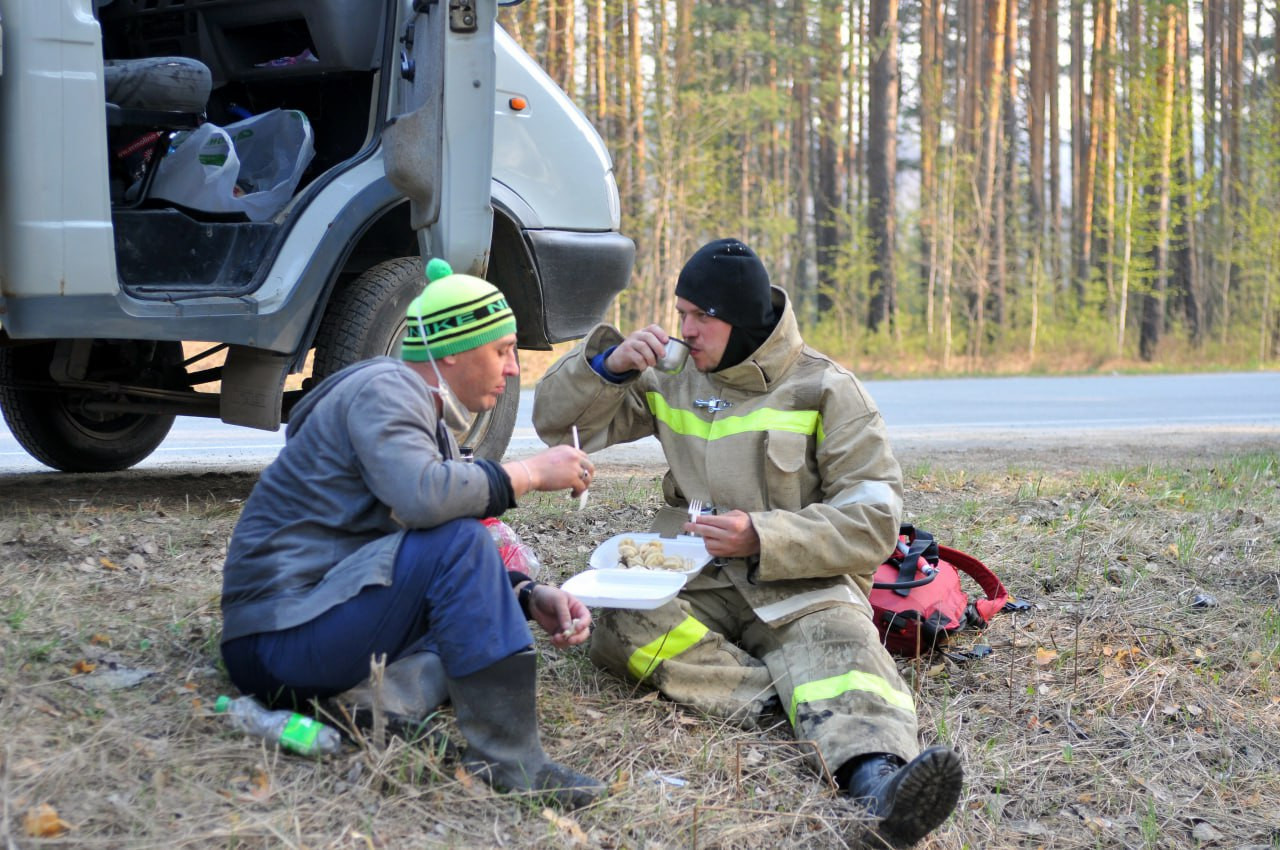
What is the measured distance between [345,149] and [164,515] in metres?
1.78

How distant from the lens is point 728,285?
4004 millimetres

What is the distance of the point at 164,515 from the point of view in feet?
17.5

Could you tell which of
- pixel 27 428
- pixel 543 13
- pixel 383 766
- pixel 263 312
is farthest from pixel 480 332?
pixel 543 13

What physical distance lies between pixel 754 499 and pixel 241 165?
2.85 metres

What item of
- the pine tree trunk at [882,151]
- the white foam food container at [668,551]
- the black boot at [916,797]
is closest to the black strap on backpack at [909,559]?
the white foam food container at [668,551]

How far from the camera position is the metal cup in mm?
4152

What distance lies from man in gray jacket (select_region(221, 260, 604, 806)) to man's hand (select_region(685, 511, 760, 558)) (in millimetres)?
651

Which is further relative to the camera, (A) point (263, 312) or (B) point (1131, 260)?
(B) point (1131, 260)

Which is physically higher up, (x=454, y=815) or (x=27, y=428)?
(x=27, y=428)

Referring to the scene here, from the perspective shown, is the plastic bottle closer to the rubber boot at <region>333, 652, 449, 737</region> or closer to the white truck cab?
→ the rubber boot at <region>333, 652, 449, 737</region>

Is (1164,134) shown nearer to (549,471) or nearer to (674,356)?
(674,356)

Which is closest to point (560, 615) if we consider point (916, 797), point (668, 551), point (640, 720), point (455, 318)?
point (640, 720)

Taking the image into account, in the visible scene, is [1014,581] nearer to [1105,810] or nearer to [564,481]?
[1105,810]

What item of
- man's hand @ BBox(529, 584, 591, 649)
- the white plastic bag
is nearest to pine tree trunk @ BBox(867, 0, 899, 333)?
the white plastic bag
